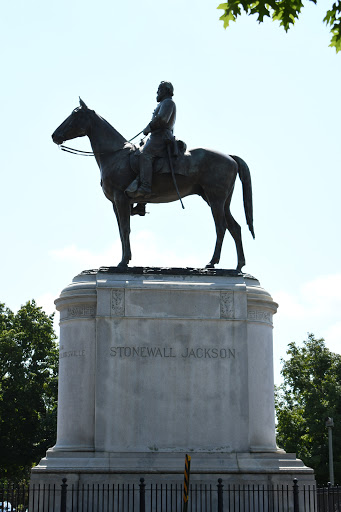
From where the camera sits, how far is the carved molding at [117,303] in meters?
19.7

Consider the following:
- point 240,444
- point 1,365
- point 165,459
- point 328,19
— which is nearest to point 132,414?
point 165,459

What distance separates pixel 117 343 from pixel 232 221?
4.78 metres

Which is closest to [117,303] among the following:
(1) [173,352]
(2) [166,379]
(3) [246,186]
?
(1) [173,352]

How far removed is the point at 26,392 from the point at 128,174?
1215 inches

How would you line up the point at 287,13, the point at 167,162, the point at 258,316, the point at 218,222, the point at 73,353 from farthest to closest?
the point at 218,222
the point at 167,162
the point at 258,316
the point at 73,353
the point at 287,13

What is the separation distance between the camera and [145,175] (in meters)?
20.7

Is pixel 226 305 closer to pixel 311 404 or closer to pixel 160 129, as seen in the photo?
pixel 160 129

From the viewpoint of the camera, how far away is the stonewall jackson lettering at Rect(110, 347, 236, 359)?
64.0ft

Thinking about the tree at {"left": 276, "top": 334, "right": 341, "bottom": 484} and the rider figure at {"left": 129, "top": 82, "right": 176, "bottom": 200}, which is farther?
the tree at {"left": 276, "top": 334, "right": 341, "bottom": 484}

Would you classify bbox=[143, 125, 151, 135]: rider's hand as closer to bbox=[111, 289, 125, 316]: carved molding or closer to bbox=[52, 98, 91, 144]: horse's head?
bbox=[52, 98, 91, 144]: horse's head

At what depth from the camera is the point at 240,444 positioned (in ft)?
63.8

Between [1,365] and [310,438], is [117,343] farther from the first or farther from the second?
[310,438]

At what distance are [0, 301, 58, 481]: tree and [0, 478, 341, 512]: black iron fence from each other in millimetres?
30287

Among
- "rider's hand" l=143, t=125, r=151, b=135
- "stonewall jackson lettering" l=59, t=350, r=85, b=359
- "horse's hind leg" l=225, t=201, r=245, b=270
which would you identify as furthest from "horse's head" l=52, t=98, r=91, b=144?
"stonewall jackson lettering" l=59, t=350, r=85, b=359
